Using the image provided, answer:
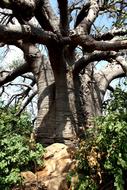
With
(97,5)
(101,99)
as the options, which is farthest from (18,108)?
(97,5)

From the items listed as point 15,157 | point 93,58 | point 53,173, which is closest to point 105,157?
point 53,173

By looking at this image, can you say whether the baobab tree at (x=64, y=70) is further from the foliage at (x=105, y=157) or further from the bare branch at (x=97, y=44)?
the foliage at (x=105, y=157)

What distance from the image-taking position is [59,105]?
7.48 meters

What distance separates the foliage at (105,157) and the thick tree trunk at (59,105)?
245 cm

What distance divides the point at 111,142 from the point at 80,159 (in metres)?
0.45

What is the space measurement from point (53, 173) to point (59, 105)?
245 centimetres

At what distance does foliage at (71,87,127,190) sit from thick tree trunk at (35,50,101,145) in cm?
245

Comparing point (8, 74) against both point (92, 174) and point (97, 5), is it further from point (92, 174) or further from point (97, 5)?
point (92, 174)

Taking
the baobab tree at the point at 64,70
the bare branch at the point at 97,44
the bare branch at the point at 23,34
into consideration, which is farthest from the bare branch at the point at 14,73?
the bare branch at the point at 97,44

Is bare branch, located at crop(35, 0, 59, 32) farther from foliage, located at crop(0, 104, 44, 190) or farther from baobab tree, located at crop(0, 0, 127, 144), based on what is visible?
foliage, located at crop(0, 104, 44, 190)

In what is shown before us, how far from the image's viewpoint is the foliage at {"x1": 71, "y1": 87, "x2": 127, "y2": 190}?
13.8ft

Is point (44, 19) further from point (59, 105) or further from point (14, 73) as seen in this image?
point (14, 73)

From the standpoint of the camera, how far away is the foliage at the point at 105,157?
4219 mm

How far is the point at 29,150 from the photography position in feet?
17.8
